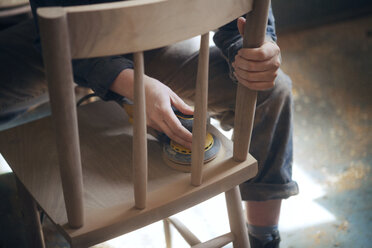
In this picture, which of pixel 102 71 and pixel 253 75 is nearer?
pixel 253 75

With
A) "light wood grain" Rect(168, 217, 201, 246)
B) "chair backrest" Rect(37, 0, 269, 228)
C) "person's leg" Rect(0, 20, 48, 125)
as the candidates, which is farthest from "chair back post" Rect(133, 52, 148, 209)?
→ "person's leg" Rect(0, 20, 48, 125)

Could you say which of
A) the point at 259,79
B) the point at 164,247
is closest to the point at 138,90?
the point at 259,79

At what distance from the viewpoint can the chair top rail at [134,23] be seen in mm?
519

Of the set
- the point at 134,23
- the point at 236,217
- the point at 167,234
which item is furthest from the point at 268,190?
the point at 134,23

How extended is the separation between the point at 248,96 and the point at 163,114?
0.48 feet

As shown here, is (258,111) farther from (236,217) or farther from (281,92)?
(236,217)

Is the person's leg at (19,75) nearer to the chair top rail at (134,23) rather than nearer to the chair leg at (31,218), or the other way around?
the chair leg at (31,218)

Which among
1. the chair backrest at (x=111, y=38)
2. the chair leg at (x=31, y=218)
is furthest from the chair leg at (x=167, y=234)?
the chair backrest at (x=111, y=38)

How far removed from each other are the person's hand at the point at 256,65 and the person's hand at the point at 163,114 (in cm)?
13

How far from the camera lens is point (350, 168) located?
4.92 feet

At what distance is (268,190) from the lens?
104 cm

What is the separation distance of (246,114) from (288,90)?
12.0 inches

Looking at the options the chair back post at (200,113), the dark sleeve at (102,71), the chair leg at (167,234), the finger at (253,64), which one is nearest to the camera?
the chair back post at (200,113)

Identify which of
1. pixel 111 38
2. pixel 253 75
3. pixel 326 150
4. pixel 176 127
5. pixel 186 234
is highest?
pixel 111 38
